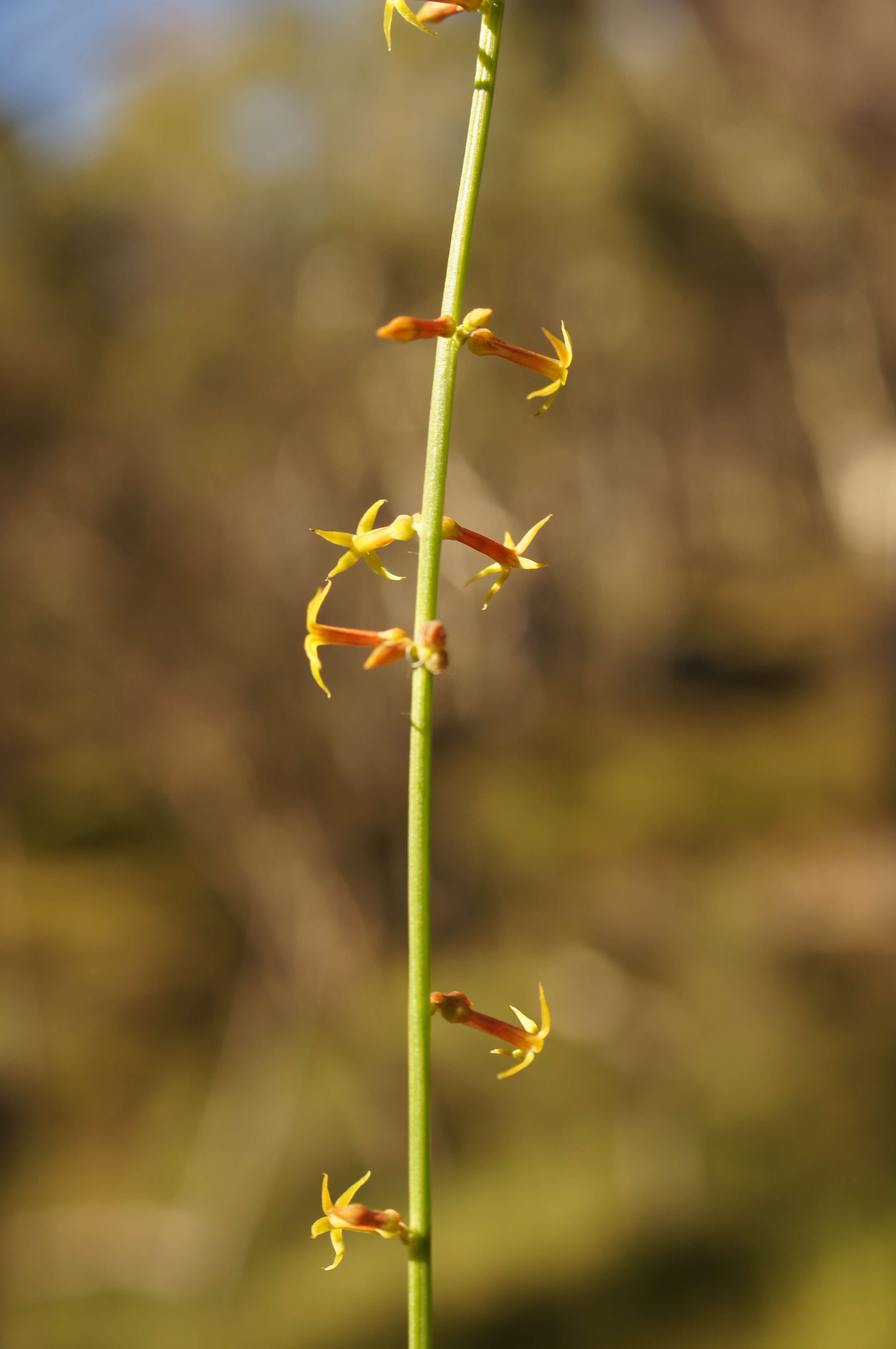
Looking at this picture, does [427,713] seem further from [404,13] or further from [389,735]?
[389,735]

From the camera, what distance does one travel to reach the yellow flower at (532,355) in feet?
0.88

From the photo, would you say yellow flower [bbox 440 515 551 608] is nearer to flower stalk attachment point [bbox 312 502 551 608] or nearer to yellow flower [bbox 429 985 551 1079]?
flower stalk attachment point [bbox 312 502 551 608]

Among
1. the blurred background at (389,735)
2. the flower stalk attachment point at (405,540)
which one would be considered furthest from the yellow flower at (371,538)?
the blurred background at (389,735)

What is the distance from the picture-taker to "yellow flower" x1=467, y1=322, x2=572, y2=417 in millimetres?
268

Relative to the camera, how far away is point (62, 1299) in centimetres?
199

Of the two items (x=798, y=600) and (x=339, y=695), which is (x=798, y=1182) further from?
(x=798, y=600)

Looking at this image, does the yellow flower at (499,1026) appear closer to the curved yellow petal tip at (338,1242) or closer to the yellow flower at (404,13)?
the curved yellow petal tip at (338,1242)

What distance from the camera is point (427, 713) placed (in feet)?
0.76

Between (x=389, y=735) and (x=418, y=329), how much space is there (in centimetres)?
253

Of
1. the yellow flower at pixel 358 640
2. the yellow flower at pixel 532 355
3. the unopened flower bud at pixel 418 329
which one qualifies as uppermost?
the yellow flower at pixel 532 355

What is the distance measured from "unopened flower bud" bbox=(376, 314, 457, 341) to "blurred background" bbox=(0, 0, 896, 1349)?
2.01 meters

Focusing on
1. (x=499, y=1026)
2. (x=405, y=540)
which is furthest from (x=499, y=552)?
(x=499, y=1026)

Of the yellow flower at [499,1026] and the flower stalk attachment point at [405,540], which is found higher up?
the flower stalk attachment point at [405,540]

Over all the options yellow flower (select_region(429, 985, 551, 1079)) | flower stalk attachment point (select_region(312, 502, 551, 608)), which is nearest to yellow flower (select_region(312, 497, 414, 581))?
flower stalk attachment point (select_region(312, 502, 551, 608))
